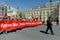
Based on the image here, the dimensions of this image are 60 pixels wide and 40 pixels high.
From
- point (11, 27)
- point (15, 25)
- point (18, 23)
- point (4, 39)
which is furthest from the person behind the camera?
point (18, 23)

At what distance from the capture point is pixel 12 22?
1900 centimetres

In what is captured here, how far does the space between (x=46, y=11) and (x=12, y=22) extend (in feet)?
345

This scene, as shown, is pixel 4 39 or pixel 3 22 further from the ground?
pixel 3 22

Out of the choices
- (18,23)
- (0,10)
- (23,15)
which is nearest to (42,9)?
(23,15)

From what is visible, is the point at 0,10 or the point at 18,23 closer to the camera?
the point at 18,23

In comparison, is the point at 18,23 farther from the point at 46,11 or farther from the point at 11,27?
the point at 46,11

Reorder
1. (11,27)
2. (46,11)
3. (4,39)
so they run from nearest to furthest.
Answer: (4,39), (11,27), (46,11)

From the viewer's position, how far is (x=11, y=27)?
1862cm

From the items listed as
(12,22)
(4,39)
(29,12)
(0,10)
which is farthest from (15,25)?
(29,12)

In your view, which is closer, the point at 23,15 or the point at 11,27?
the point at 11,27

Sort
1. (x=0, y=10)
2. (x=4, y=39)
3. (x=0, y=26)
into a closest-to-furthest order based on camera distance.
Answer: (x=4, y=39)
(x=0, y=26)
(x=0, y=10)

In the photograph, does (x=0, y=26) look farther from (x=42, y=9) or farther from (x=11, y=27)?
(x=42, y=9)

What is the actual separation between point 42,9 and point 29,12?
9585mm

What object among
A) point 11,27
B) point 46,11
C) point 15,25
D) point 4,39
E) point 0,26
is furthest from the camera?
point 46,11
